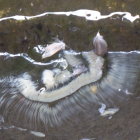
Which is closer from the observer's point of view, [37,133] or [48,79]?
[48,79]

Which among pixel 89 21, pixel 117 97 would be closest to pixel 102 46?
pixel 89 21

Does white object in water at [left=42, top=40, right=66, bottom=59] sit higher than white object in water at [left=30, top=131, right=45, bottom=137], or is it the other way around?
white object in water at [left=42, top=40, right=66, bottom=59]

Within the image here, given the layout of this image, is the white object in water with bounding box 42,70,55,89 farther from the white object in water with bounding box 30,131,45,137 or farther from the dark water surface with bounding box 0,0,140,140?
the white object in water with bounding box 30,131,45,137

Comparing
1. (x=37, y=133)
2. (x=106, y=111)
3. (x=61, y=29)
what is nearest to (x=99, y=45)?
(x=61, y=29)

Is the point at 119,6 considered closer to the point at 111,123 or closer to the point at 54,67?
the point at 54,67

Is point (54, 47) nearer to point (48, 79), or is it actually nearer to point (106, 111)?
point (48, 79)

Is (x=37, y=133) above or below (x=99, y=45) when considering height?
below

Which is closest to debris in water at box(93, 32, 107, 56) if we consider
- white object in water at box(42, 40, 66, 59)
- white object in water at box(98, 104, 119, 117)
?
white object in water at box(42, 40, 66, 59)

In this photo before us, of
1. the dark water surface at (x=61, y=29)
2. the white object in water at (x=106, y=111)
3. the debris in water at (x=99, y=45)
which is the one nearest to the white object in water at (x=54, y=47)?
the dark water surface at (x=61, y=29)

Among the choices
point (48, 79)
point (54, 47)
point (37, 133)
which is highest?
point (54, 47)

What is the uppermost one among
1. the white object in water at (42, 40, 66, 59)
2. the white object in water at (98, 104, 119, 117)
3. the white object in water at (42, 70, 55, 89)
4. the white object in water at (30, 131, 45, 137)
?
the white object in water at (42, 40, 66, 59)

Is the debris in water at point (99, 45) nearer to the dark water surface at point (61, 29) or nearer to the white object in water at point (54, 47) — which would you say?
the dark water surface at point (61, 29)
